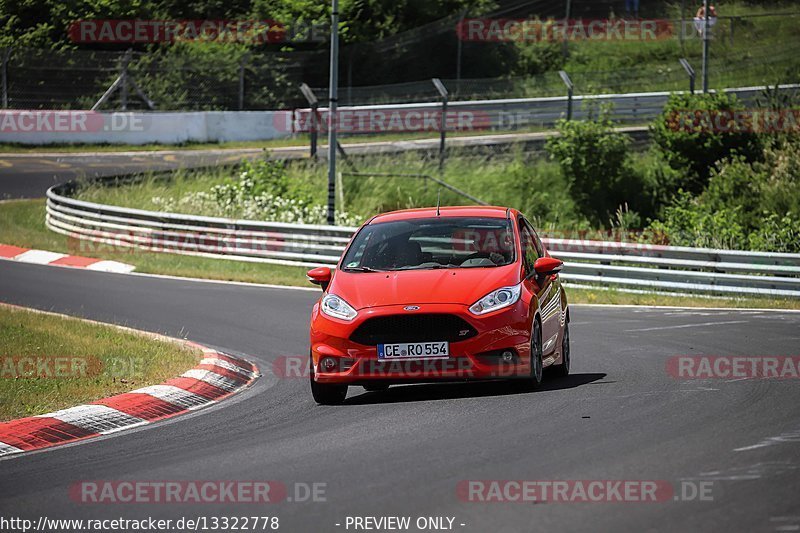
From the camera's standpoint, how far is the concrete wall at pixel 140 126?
42031 mm

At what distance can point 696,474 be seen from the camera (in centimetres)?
680

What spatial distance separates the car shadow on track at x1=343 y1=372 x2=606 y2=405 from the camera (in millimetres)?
10391

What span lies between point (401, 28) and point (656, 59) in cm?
1092

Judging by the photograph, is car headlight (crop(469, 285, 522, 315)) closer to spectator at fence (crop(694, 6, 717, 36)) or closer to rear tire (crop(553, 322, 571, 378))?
rear tire (crop(553, 322, 571, 378))

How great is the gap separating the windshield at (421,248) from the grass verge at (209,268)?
9708 millimetres

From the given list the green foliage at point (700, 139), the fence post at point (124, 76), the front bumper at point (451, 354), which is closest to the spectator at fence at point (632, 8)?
the green foliage at point (700, 139)

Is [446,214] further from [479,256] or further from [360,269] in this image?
[360,269]

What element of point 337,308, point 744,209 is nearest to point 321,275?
point 337,308

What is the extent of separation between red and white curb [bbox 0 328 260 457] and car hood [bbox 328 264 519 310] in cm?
151

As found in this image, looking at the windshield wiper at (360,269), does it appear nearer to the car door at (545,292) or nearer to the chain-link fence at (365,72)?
the car door at (545,292)


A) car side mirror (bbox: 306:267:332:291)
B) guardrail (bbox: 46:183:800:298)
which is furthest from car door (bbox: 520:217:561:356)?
guardrail (bbox: 46:183:800:298)

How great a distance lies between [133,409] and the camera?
1002 centimetres

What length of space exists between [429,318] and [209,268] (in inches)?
652

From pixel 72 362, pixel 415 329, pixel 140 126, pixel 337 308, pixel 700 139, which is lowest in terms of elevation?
pixel 72 362
